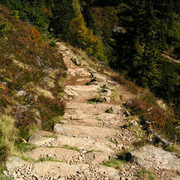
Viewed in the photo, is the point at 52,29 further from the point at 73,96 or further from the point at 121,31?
the point at 121,31

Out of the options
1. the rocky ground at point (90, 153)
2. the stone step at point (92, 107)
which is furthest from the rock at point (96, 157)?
the stone step at point (92, 107)

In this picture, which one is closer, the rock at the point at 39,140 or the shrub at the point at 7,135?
the shrub at the point at 7,135

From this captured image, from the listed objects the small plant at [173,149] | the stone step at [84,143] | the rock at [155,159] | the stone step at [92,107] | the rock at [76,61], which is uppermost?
the rock at [155,159]

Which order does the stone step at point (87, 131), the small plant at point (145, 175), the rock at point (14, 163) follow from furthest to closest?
the stone step at point (87, 131)
the small plant at point (145, 175)
the rock at point (14, 163)

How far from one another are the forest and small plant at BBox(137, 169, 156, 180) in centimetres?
1496

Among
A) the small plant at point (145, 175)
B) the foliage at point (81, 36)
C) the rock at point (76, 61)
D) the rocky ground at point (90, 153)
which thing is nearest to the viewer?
the rocky ground at point (90, 153)

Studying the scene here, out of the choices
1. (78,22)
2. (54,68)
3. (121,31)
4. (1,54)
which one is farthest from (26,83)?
(121,31)

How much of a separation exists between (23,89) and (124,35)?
6875cm

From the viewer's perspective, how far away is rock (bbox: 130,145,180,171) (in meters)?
4.98

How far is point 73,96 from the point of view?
1244cm

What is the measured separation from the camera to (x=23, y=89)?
350 inches

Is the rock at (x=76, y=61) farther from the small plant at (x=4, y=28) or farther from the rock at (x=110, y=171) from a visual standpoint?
the rock at (x=110, y=171)

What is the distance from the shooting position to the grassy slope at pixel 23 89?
6141 mm

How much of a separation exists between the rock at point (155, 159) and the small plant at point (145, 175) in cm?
25
